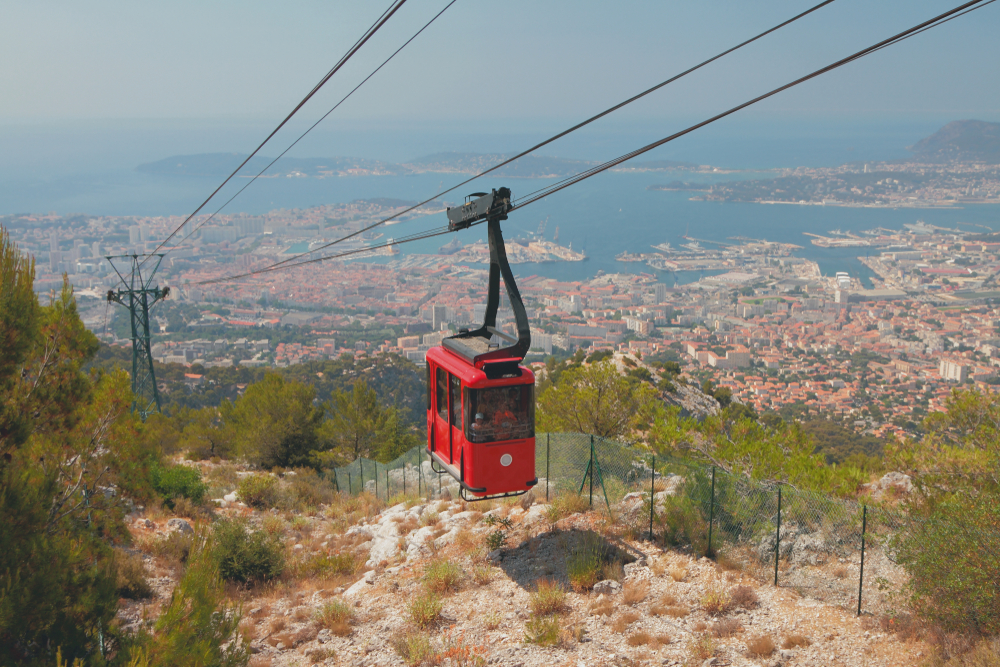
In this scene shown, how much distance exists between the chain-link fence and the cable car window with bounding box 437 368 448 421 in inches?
84.3

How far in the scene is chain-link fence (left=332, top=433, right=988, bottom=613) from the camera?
7152 mm

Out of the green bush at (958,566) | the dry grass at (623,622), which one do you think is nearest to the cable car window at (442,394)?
the dry grass at (623,622)

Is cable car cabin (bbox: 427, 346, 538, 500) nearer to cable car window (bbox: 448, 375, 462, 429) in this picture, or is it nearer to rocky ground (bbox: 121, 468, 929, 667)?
cable car window (bbox: 448, 375, 462, 429)

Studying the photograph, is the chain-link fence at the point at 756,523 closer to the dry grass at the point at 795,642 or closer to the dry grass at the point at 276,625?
the dry grass at the point at 795,642

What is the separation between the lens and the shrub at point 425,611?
745 centimetres

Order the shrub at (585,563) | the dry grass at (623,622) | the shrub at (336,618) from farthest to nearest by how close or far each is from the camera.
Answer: the shrub at (585,563) → the shrub at (336,618) → the dry grass at (623,622)

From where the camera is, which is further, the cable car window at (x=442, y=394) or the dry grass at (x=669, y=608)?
the cable car window at (x=442, y=394)

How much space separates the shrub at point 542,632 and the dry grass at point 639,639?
74 centimetres

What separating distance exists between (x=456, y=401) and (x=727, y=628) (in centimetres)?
410

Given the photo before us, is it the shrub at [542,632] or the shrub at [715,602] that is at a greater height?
the shrub at [715,602]

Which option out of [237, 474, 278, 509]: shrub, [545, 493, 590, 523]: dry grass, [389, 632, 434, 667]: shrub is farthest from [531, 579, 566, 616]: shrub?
[237, 474, 278, 509]: shrub

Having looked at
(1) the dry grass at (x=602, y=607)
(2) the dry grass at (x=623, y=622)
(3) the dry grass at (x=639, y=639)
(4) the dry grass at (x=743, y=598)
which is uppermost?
(4) the dry grass at (x=743, y=598)

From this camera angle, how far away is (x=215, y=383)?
1852 inches

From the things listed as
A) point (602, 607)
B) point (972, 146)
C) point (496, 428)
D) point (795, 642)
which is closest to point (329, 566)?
point (496, 428)
